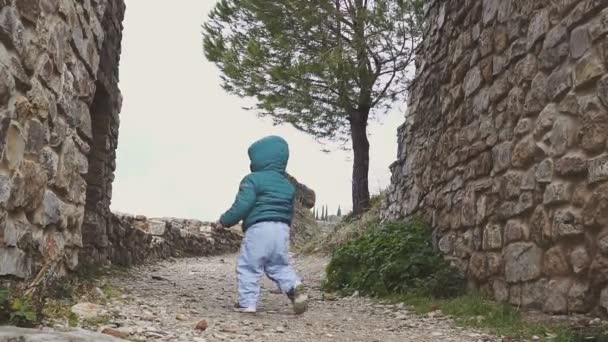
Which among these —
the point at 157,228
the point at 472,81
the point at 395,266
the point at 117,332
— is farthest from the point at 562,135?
the point at 157,228

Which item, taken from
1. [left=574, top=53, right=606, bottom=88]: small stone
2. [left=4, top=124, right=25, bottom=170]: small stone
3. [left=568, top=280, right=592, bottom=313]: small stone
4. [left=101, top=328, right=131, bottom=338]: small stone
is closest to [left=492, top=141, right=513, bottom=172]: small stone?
[left=574, top=53, right=606, bottom=88]: small stone

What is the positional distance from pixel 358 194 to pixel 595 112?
9716mm

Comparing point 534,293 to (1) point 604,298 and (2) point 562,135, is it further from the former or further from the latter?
(2) point 562,135

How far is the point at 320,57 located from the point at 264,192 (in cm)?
752

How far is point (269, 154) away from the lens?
15.6ft

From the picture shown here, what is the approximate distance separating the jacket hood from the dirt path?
1.06 metres

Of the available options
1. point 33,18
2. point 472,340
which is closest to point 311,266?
point 472,340

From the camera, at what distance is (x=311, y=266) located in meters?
9.97

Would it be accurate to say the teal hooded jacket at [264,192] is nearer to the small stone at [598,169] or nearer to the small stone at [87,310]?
the small stone at [87,310]

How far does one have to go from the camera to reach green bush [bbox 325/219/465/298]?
202 inches

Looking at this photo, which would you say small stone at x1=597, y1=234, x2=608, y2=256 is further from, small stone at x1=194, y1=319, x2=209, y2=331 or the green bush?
small stone at x1=194, y1=319, x2=209, y2=331

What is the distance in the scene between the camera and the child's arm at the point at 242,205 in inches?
180

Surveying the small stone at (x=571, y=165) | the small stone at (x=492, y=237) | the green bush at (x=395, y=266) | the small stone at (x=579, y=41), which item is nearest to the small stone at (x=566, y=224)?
the small stone at (x=571, y=165)

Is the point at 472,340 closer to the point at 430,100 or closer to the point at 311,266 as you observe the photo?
the point at 430,100
